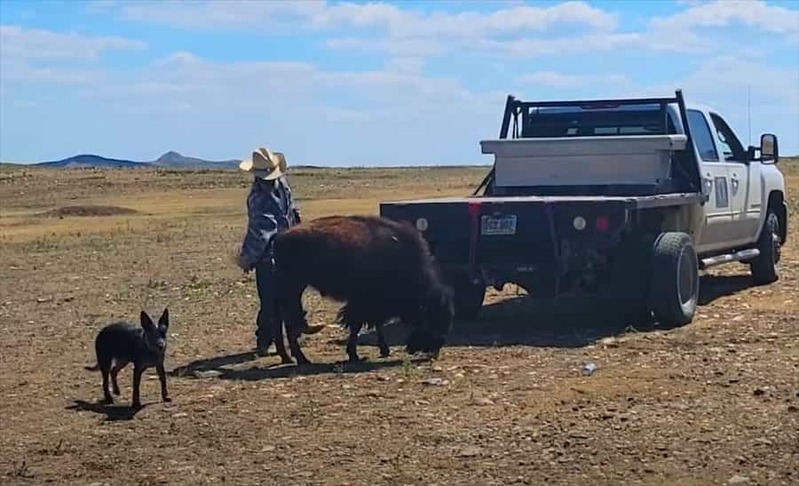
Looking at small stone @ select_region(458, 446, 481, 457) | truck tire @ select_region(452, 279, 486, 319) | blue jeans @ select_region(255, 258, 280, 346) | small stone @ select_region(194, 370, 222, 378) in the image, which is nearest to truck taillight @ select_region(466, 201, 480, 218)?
truck tire @ select_region(452, 279, 486, 319)

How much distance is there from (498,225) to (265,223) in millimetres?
1905

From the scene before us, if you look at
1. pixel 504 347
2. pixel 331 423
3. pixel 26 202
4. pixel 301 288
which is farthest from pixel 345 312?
pixel 26 202

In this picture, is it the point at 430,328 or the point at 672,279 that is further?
the point at 672,279

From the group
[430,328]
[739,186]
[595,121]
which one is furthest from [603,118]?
[430,328]

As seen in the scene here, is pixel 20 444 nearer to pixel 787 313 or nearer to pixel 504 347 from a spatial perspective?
pixel 504 347

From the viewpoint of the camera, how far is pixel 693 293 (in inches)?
474

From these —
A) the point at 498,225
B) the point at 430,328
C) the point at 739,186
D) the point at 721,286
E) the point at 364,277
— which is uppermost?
the point at 739,186

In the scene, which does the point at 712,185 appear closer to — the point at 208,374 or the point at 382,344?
the point at 382,344

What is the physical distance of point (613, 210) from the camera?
427 inches

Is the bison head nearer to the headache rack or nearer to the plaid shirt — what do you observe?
the plaid shirt

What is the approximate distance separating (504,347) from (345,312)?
1.41 m

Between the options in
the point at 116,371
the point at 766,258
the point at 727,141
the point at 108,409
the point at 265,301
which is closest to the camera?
the point at 108,409

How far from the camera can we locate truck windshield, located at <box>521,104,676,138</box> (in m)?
13.3

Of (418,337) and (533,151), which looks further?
(533,151)
